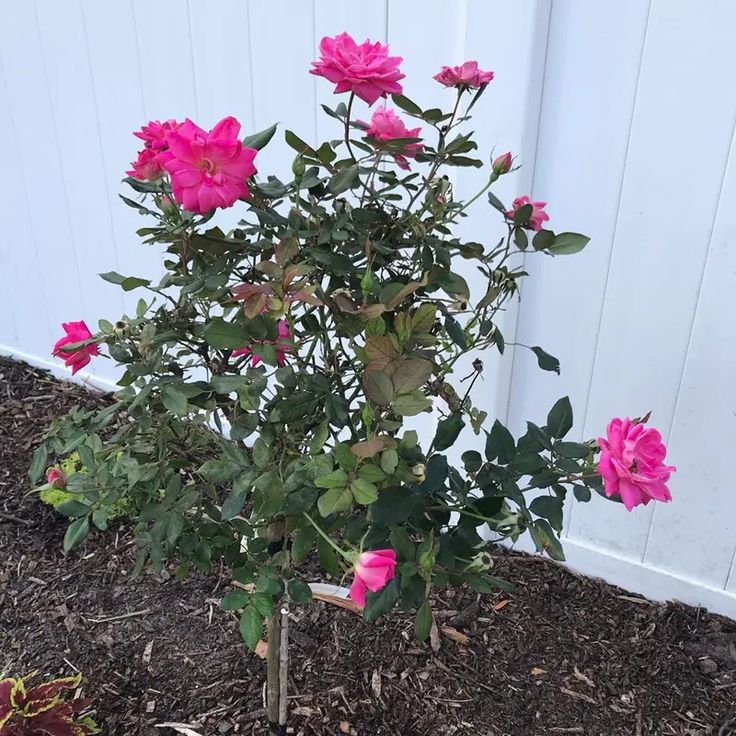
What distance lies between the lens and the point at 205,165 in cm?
89

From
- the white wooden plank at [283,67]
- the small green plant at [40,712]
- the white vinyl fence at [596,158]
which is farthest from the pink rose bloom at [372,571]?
the white wooden plank at [283,67]

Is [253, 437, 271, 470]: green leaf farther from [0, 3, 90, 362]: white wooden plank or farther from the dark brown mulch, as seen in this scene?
[0, 3, 90, 362]: white wooden plank

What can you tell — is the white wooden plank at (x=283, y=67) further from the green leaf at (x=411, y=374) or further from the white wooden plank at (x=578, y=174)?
the green leaf at (x=411, y=374)

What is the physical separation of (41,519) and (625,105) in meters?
1.88

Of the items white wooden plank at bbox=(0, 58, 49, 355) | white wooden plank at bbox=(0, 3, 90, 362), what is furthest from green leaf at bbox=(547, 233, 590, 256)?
white wooden plank at bbox=(0, 58, 49, 355)

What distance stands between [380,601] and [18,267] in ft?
8.13

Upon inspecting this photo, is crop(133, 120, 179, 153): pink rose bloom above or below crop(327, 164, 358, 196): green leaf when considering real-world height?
above

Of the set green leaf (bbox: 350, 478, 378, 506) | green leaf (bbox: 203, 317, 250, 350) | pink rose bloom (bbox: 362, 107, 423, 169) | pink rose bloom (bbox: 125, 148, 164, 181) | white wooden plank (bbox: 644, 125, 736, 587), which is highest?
pink rose bloom (bbox: 362, 107, 423, 169)

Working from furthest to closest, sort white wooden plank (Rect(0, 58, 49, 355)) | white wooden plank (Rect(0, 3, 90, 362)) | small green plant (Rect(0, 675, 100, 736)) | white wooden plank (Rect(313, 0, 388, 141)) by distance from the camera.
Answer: white wooden plank (Rect(0, 58, 49, 355)) < white wooden plank (Rect(0, 3, 90, 362)) < white wooden plank (Rect(313, 0, 388, 141)) < small green plant (Rect(0, 675, 100, 736))

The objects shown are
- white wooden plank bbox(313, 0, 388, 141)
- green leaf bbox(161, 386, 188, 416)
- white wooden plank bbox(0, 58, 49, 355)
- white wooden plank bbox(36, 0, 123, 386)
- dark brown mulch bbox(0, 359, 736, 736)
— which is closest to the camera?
green leaf bbox(161, 386, 188, 416)

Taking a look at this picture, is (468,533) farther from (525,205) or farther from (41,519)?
(41,519)

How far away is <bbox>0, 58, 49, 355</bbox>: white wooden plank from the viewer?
2756 millimetres

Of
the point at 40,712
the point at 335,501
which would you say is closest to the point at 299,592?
the point at 335,501

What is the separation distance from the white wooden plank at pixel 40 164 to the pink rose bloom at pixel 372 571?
7.24 feet
